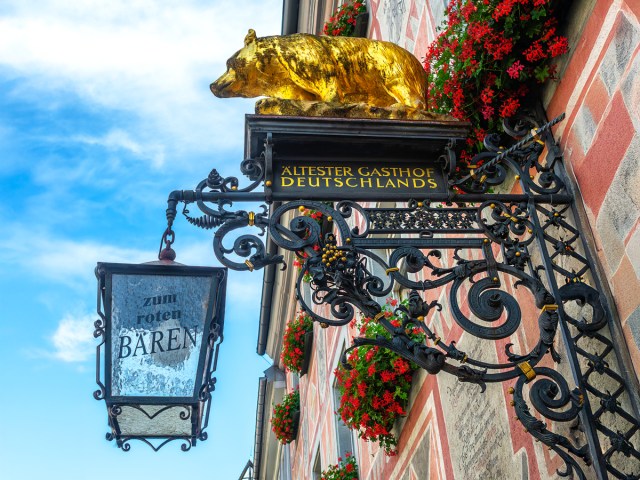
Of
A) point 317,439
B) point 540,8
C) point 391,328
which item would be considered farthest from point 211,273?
point 317,439

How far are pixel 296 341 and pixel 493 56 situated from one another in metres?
9.01

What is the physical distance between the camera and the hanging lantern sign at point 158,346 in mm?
3820

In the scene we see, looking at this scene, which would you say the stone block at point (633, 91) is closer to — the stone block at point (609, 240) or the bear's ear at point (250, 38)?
the stone block at point (609, 240)

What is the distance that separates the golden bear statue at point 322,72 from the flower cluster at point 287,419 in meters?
10.0

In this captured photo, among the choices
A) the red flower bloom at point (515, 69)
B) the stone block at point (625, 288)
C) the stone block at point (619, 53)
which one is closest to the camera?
the stone block at point (625, 288)

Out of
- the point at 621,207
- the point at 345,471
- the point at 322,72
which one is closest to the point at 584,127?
the point at 621,207

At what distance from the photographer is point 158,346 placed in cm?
382

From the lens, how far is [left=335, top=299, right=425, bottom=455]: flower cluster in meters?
6.40

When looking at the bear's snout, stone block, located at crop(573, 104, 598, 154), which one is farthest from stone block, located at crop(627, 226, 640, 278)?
the bear's snout

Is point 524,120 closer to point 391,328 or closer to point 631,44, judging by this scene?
point 631,44

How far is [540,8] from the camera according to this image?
393 centimetres

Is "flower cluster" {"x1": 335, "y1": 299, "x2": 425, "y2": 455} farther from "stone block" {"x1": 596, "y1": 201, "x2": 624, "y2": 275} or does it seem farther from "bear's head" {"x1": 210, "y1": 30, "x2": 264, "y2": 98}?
"stone block" {"x1": 596, "y1": 201, "x2": 624, "y2": 275}

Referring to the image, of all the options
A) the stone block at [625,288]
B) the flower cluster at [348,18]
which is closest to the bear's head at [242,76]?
the stone block at [625,288]

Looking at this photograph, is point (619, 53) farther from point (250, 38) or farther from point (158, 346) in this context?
point (158, 346)
